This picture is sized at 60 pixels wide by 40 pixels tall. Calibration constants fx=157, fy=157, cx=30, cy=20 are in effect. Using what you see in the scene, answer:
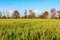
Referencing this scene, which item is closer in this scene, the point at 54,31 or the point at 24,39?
the point at 24,39

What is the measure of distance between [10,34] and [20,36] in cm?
31

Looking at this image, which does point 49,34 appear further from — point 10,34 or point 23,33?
point 10,34

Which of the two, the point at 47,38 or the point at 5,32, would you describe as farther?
the point at 5,32

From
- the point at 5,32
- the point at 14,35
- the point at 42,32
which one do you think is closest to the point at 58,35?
the point at 42,32

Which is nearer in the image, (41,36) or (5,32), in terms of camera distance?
(41,36)

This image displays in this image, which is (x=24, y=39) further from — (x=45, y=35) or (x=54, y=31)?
(x=54, y=31)

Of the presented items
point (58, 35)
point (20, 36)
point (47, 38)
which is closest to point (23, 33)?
point (20, 36)

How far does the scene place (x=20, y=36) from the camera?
3.79 m

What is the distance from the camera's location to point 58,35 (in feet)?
12.5

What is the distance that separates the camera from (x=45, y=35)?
12.5ft

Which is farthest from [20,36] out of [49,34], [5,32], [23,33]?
[49,34]

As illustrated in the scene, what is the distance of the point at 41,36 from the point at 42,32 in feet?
0.48

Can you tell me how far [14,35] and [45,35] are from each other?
777 mm

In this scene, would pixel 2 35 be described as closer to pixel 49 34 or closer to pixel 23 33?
pixel 23 33
